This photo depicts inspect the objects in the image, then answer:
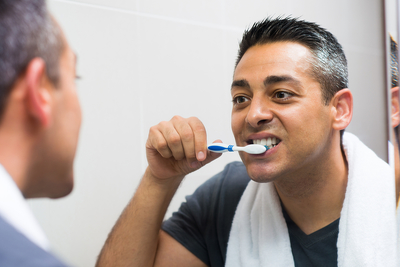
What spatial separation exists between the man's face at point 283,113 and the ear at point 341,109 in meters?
0.03

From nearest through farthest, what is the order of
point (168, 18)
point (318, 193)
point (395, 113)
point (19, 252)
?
1. point (19, 252)
2. point (395, 113)
3. point (318, 193)
4. point (168, 18)

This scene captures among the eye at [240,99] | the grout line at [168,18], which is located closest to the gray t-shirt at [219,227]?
the eye at [240,99]

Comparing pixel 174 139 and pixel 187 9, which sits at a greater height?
pixel 187 9

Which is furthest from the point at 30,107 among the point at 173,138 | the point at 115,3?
the point at 115,3

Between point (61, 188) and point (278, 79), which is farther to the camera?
point (278, 79)

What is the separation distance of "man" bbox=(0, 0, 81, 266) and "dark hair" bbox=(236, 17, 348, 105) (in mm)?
601

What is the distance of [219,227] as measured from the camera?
3.21ft

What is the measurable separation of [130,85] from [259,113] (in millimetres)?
379

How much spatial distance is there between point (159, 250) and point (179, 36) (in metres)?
0.63

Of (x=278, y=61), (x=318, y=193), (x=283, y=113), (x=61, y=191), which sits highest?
(x=278, y=61)

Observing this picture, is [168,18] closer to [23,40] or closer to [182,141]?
[182,141]

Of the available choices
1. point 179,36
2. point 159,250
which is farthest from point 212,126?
point 159,250

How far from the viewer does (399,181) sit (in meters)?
0.77

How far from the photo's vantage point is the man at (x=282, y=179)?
31.3 inches
